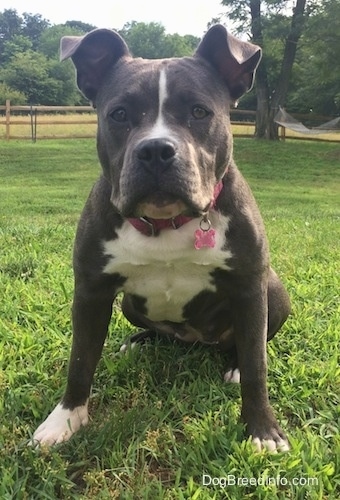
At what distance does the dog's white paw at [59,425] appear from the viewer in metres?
2.07

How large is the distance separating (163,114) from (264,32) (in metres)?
19.6

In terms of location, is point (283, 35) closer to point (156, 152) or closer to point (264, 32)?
point (264, 32)

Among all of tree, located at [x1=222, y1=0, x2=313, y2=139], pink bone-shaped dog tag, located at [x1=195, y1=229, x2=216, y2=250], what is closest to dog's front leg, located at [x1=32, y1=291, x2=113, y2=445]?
pink bone-shaped dog tag, located at [x1=195, y1=229, x2=216, y2=250]

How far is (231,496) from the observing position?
1770mm

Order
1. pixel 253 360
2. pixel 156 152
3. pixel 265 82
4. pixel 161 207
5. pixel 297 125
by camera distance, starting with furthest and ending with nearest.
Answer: pixel 265 82
pixel 297 125
pixel 253 360
pixel 161 207
pixel 156 152

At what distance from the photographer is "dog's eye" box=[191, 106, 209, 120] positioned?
2.06 m

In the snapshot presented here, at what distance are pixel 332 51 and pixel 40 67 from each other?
29.6 metres

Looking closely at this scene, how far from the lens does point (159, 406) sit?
2.25m

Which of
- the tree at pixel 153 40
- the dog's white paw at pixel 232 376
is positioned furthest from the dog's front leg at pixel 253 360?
the tree at pixel 153 40

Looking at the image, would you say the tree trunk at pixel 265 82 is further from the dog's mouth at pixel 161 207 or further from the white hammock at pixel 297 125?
the dog's mouth at pixel 161 207

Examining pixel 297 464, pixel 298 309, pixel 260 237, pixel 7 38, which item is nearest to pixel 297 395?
pixel 297 464

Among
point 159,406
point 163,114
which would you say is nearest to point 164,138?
point 163,114

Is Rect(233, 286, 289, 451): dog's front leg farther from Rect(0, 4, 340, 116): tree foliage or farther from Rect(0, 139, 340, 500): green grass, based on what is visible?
Rect(0, 4, 340, 116): tree foliage

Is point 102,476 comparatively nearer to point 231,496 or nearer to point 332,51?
point 231,496
